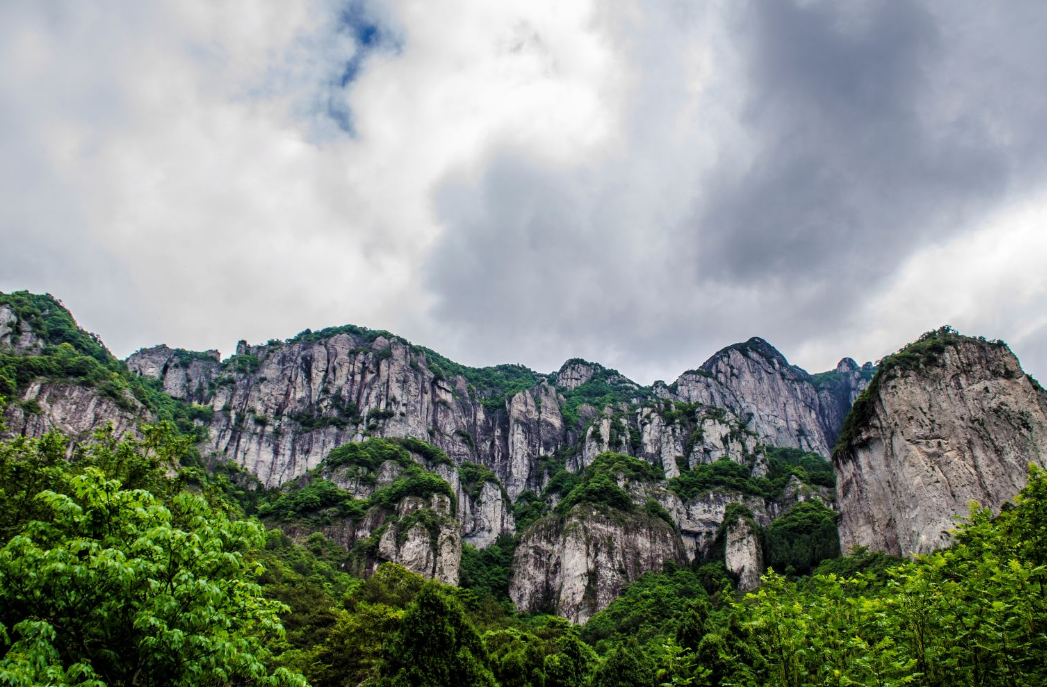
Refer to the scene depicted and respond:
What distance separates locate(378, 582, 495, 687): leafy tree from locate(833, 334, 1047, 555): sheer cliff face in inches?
1324

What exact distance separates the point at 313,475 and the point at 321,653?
179ft

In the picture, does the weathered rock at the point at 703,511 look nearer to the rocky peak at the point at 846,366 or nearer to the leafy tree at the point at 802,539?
the leafy tree at the point at 802,539

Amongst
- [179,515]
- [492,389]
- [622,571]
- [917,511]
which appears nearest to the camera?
[179,515]

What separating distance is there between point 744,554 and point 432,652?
49.3 m

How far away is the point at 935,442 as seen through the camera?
43.4 metres

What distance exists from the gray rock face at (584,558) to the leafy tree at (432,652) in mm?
37872

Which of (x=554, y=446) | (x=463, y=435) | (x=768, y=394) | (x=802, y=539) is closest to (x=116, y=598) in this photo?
(x=802, y=539)

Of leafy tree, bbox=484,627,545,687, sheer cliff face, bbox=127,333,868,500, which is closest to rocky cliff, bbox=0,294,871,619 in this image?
sheer cliff face, bbox=127,333,868,500

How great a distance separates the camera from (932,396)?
45875 millimetres

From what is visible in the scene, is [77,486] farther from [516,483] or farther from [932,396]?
[516,483]

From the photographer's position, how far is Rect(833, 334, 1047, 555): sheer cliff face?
41.0m

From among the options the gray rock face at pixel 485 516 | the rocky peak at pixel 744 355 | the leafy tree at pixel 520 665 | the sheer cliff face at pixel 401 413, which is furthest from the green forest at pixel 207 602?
the rocky peak at pixel 744 355

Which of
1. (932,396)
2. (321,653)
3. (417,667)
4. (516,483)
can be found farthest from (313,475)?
(932,396)

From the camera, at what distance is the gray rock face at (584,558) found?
57.1m
